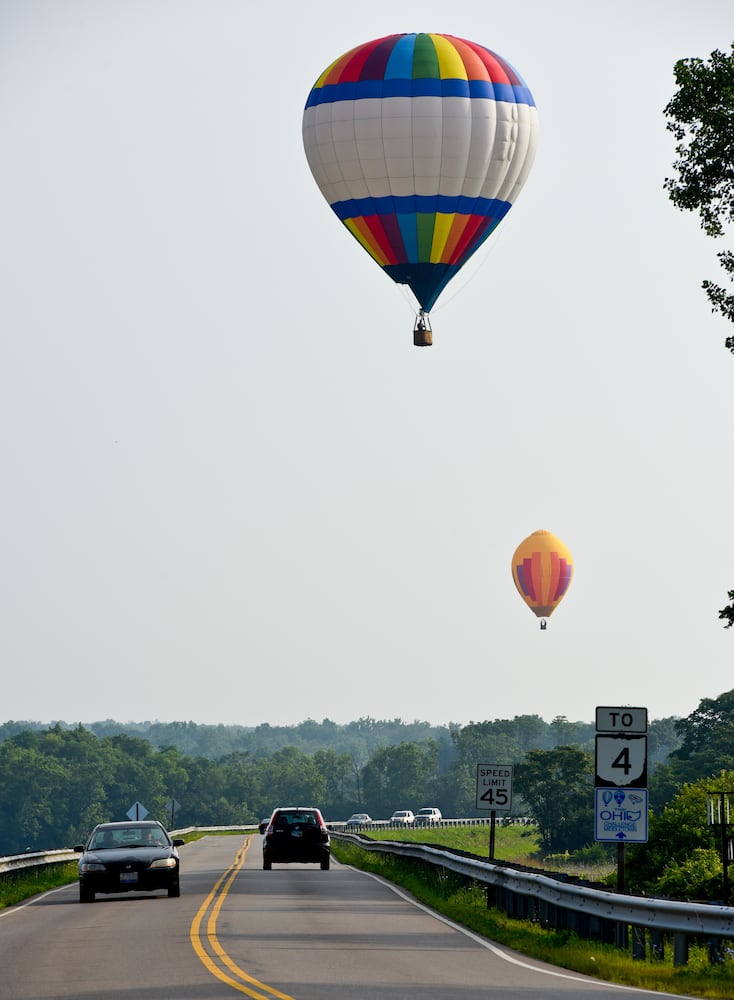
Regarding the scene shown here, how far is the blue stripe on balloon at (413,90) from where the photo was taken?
5447 cm

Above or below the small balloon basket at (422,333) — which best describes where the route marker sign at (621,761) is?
below

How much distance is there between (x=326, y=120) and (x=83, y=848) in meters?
29.8

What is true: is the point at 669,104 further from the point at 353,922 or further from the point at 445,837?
the point at 445,837

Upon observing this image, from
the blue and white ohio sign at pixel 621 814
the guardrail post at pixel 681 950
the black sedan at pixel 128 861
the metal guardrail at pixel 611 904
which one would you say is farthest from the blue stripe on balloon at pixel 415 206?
the guardrail post at pixel 681 950

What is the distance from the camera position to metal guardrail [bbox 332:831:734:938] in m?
17.6

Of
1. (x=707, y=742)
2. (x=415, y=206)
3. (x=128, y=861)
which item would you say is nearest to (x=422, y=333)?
(x=415, y=206)

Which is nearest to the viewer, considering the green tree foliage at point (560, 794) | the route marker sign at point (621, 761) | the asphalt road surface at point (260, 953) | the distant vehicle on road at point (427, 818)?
the asphalt road surface at point (260, 953)

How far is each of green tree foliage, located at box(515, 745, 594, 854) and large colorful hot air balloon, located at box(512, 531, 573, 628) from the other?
35722 millimetres

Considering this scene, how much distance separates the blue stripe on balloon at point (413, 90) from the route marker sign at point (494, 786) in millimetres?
26022

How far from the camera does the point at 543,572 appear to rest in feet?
321

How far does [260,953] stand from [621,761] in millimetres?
5104

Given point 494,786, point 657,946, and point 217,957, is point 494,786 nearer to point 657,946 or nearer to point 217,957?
point 657,946

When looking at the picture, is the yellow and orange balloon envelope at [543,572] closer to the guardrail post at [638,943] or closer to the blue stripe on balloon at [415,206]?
the blue stripe on balloon at [415,206]

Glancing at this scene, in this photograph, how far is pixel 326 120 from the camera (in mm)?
55156
